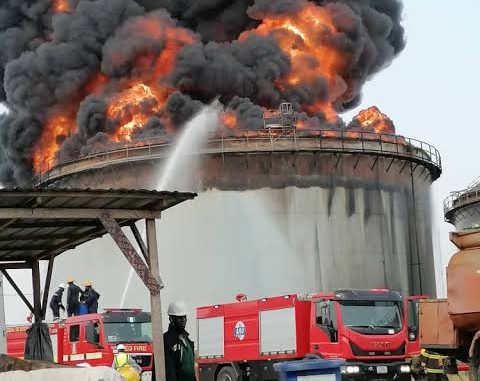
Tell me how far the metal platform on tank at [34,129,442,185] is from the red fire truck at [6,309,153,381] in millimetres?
14548

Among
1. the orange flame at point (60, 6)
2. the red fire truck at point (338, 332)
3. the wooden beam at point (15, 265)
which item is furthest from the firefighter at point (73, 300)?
the orange flame at point (60, 6)

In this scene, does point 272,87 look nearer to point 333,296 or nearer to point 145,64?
point 145,64

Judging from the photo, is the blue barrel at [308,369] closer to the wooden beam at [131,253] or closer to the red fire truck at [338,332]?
the wooden beam at [131,253]

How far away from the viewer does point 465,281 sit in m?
16.7

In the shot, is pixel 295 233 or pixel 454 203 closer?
pixel 295 233

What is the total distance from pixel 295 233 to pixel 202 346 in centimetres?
1290

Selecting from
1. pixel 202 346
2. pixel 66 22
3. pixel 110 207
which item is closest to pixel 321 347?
pixel 202 346

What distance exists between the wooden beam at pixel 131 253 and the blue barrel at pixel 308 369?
2135mm

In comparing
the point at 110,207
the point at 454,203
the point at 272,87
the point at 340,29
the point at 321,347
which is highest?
the point at 340,29

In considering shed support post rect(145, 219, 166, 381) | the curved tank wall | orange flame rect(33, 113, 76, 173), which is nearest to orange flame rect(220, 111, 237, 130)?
the curved tank wall

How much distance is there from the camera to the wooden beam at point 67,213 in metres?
11.3

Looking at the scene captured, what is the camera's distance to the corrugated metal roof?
1117 centimetres

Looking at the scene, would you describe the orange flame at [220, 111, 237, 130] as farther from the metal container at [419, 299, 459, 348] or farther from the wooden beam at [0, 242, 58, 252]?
the wooden beam at [0, 242, 58, 252]

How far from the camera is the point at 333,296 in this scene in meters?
19.8
